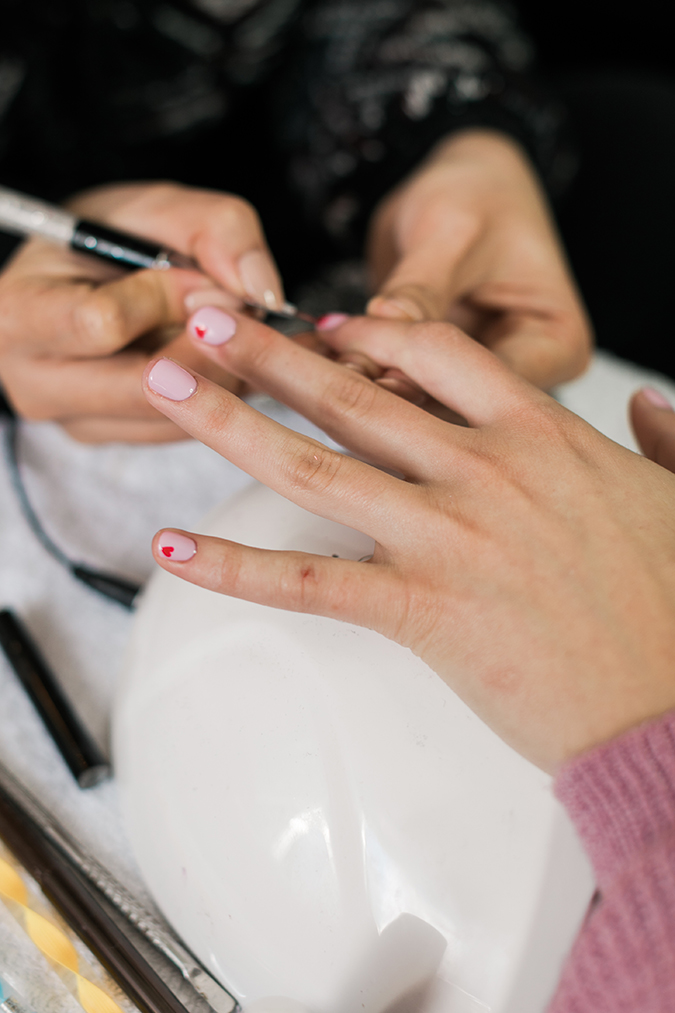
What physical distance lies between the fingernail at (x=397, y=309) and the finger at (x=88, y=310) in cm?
13

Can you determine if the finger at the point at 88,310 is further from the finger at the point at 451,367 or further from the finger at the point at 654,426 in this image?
the finger at the point at 654,426

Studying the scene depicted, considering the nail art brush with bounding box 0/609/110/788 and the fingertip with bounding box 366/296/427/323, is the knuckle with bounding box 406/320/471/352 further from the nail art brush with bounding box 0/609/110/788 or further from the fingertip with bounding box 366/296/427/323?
the nail art brush with bounding box 0/609/110/788

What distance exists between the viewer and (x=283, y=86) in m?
0.85

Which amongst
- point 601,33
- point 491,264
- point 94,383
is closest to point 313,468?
point 94,383

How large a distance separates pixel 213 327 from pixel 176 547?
0.16m

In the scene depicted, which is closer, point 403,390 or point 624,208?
point 403,390

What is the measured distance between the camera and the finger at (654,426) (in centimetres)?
41

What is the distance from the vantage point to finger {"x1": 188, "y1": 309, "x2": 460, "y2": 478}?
0.37 m

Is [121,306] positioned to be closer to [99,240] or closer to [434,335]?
[99,240]

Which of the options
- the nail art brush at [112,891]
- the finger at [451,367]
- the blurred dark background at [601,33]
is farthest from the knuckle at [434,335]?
the blurred dark background at [601,33]

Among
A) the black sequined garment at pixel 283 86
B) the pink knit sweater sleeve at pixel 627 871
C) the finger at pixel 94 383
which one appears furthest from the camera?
the black sequined garment at pixel 283 86

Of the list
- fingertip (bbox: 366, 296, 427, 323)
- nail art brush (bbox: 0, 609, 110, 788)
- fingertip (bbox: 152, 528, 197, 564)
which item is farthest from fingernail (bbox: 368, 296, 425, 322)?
nail art brush (bbox: 0, 609, 110, 788)

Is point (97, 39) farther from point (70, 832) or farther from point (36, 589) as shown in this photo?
point (70, 832)

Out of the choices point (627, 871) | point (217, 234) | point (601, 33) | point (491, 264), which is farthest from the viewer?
point (601, 33)
